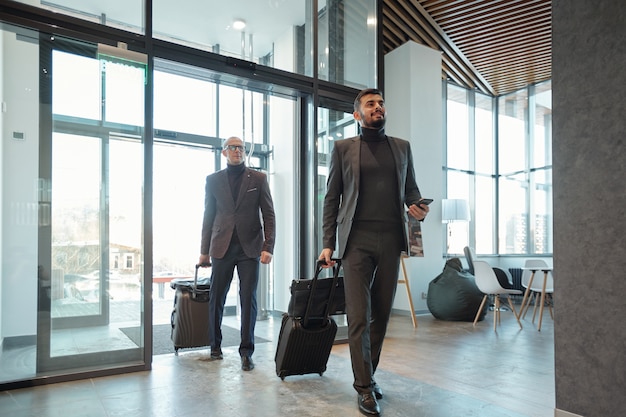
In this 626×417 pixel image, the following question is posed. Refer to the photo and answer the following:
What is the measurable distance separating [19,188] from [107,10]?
1.43m

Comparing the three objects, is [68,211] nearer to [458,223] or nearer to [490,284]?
[490,284]

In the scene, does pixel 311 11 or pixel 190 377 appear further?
pixel 311 11

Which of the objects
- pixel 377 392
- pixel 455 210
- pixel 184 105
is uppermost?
pixel 184 105

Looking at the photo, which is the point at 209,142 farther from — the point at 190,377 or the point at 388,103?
the point at 190,377

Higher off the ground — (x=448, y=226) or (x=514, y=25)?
(x=514, y=25)

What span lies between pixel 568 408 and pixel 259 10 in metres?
4.18

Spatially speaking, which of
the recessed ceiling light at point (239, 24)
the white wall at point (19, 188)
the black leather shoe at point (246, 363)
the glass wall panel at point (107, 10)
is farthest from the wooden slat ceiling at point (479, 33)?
the black leather shoe at point (246, 363)

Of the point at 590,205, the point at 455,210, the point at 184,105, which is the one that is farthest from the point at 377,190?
the point at 455,210

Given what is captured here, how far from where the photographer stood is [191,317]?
13.6ft

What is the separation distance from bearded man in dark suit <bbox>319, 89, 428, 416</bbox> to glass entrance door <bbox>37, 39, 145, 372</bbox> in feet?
5.56

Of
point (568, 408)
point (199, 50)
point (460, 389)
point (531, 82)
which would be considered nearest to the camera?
point (568, 408)

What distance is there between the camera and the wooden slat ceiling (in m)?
6.70

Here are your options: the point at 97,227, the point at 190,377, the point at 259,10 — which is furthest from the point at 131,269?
the point at 259,10

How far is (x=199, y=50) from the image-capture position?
3.97 m
